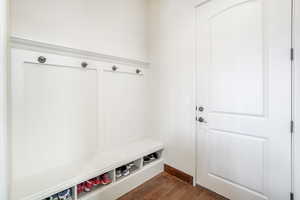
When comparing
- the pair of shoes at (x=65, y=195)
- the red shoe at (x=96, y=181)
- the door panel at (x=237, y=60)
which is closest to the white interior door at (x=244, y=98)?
the door panel at (x=237, y=60)

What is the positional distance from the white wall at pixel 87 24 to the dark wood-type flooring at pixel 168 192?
1.76 m

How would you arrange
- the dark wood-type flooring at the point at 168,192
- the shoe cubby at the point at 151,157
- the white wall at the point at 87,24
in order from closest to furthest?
the white wall at the point at 87,24, the dark wood-type flooring at the point at 168,192, the shoe cubby at the point at 151,157

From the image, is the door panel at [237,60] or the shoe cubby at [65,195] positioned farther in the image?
the door panel at [237,60]

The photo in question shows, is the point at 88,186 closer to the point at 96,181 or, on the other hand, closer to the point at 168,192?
the point at 96,181

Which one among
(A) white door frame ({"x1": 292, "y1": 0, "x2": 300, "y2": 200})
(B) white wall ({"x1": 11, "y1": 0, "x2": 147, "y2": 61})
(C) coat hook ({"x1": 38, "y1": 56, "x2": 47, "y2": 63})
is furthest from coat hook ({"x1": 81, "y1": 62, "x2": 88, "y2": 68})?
(A) white door frame ({"x1": 292, "y1": 0, "x2": 300, "y2": 200})

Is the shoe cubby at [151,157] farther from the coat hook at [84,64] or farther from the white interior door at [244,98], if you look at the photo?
the coat hook at [84,64]

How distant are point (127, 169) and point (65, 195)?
72 centimetres

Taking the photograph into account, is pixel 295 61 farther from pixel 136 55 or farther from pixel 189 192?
pixel 136 55

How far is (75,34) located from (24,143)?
121 cm

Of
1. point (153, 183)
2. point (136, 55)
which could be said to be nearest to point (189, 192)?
point (153, 183)

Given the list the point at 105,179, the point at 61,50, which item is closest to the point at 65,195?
the point at 105,179

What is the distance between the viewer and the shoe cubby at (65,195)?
133cm

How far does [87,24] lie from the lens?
181 centimetres

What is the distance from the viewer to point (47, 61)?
150 cm
